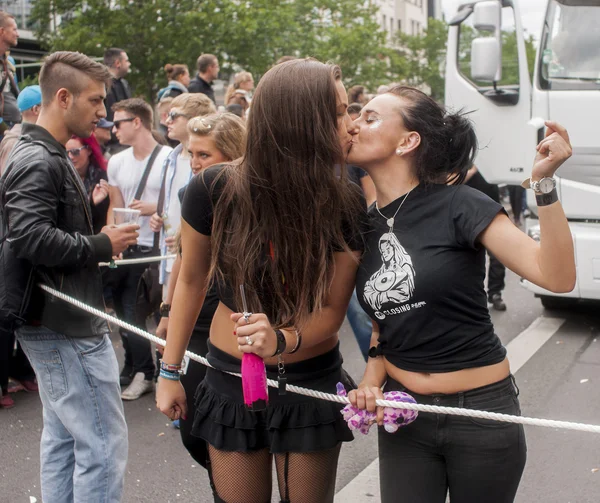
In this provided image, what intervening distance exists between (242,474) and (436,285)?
873 mm

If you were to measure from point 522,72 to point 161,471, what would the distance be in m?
4.99

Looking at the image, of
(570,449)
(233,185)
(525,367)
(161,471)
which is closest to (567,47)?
(525,367)

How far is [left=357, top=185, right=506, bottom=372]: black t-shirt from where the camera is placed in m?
2.38

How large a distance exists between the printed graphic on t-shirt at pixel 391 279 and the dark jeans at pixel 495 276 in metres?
5.87

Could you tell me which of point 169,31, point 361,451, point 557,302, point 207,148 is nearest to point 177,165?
point 207,148

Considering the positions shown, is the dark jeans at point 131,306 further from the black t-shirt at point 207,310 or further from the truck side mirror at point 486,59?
the truck side mirror at point 486,59

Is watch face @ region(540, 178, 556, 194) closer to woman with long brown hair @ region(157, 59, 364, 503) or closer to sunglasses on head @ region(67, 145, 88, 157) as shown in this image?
woman with long brown hair @ region(157, 59, 364, 503)

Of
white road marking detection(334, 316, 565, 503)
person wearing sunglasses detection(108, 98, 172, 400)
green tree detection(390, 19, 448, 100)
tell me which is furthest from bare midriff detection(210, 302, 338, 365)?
green tree detection(390, 19, 448, 100)

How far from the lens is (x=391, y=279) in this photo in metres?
2.43

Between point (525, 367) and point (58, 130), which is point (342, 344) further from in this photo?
point (58, 130)

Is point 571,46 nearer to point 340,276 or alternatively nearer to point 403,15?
point 340,276

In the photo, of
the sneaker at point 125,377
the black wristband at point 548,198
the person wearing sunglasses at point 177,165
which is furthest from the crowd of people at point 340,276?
the sneaker at point 125,377

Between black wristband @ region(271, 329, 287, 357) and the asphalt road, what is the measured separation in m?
1.82

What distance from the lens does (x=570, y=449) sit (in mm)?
A: 4594
